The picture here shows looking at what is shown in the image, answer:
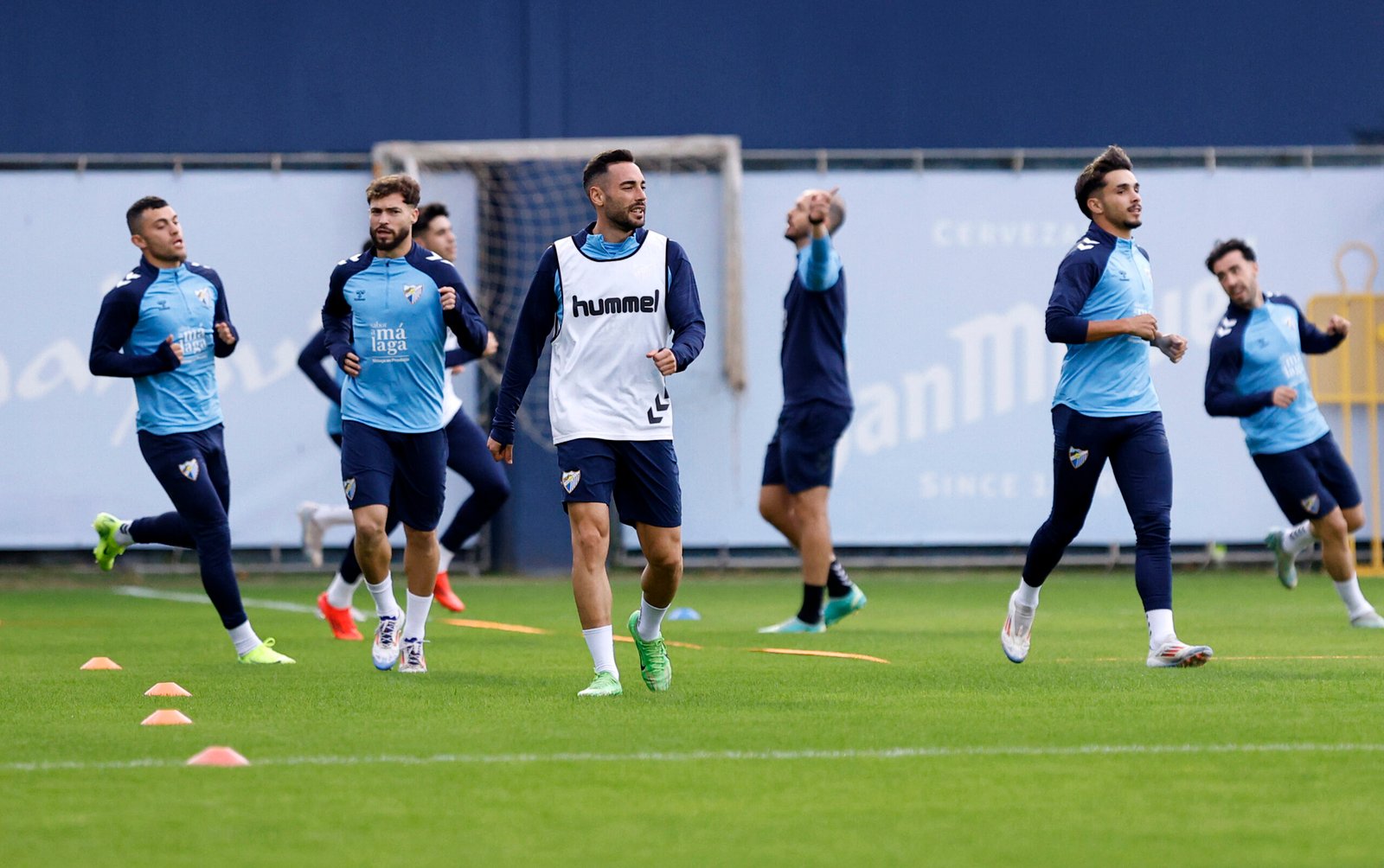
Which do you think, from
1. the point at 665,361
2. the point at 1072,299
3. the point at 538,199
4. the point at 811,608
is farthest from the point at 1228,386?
the point at 538,199

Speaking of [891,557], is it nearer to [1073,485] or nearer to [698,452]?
[698,452]

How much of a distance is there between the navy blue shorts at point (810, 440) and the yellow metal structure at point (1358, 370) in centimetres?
725

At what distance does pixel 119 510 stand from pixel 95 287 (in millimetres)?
1920

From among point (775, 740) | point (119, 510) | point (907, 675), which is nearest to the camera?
point (775, 740)

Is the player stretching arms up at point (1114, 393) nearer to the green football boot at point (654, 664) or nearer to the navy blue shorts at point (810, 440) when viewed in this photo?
the green football boot at point (654, 664)

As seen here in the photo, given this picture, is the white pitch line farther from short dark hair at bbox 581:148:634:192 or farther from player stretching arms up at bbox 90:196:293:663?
player stretching arms up at bbox 90:196:293:663

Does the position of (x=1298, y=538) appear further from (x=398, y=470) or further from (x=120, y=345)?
(x=120, y=345)

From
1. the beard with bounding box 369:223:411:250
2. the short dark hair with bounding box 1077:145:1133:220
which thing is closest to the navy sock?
the short dark hair with bounding box 1077:145:1133:220

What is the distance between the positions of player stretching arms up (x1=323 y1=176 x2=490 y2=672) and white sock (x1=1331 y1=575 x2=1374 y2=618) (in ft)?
16.9

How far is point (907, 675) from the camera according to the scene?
25.5ft

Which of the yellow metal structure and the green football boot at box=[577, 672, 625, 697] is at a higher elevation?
the yellow metal structure

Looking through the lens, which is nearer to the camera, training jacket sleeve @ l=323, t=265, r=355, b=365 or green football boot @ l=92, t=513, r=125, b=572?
training jacket sleeve @ l=323, t=265, r=355, b=365

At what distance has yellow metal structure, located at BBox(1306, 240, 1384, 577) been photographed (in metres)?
16.1

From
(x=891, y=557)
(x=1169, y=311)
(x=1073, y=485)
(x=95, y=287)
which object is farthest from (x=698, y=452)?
(x=1073, y=485)
